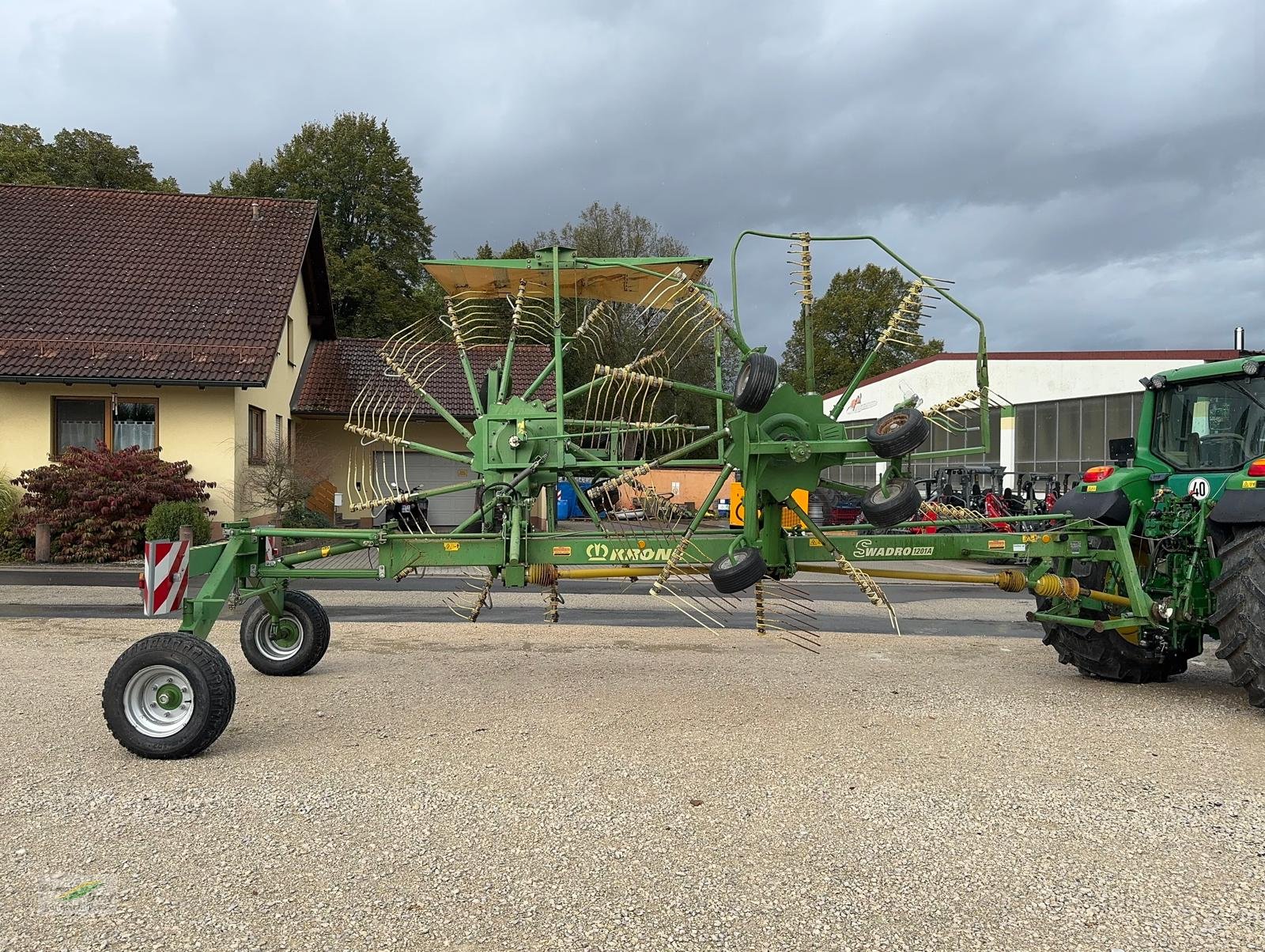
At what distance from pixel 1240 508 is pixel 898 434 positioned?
100.0 inches

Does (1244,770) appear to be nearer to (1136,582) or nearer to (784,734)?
(1136,582)

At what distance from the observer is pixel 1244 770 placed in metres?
5.42

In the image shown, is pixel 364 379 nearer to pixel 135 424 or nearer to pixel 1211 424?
pixel 135 424

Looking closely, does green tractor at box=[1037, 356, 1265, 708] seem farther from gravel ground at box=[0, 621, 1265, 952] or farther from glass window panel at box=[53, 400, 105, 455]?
glass window panel at box=[53, 400, 105, 455]

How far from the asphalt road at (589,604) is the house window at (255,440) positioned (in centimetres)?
416

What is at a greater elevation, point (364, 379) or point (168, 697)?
point (364, 379)

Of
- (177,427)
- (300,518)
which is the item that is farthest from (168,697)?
(177,427)

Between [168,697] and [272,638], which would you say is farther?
[272,638]

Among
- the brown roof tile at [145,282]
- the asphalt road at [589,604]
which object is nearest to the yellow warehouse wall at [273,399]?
the brown roof tile at [145,282]

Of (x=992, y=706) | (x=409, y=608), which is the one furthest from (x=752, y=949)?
(x=409, y=608)

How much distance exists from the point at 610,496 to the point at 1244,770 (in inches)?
161

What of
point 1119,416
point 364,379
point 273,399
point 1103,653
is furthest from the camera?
point 364,379

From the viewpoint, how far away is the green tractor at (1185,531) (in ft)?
20.7

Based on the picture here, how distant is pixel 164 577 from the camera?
601 cm
